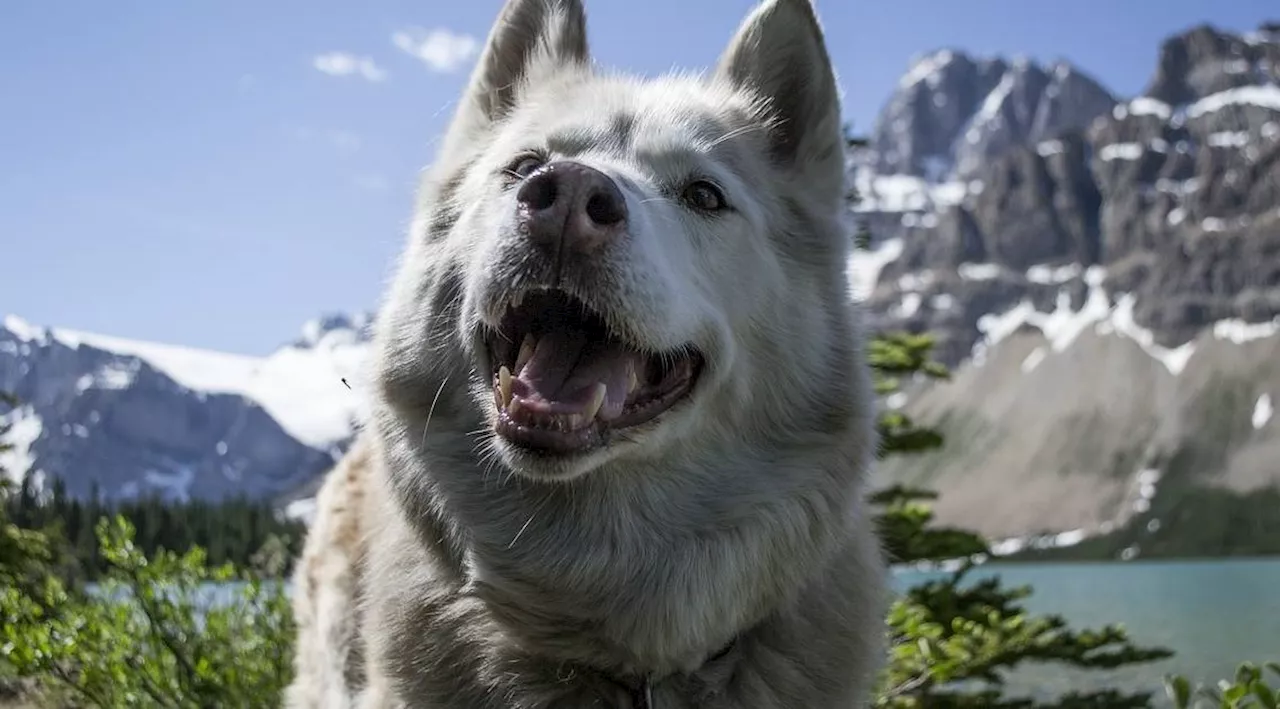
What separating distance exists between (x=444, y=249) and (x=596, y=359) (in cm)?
103

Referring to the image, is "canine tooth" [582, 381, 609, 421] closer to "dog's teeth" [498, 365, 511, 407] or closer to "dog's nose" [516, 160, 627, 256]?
"dog's teeth" [498, 365, 511, 407]

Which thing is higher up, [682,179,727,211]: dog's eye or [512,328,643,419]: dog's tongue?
[682,179,727,211]: dog's eye

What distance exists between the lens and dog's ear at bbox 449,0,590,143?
4.95m

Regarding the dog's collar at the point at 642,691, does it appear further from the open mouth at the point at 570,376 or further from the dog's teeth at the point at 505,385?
the dog's teeth at the point at 505,385

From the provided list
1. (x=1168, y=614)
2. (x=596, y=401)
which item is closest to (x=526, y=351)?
(x=596, y=401)

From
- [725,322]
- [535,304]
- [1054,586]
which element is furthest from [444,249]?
Result: [1054,586]

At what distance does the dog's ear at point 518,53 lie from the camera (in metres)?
4.95

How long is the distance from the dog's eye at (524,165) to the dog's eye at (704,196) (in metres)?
0.58

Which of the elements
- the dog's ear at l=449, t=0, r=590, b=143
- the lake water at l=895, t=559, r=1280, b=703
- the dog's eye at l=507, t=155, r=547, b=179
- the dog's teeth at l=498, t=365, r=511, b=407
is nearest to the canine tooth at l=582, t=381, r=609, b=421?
the dog's teeth at l=498, t=365, r=511, b=407

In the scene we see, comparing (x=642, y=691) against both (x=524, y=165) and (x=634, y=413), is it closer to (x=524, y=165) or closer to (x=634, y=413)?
(x=634, y=413)

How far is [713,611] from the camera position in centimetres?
382

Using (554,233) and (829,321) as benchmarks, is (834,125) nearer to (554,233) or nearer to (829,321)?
(829,321)

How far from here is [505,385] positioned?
3.55 meters

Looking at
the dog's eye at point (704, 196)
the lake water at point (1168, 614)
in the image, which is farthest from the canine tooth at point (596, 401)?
the lake water at point (1168, 614)
